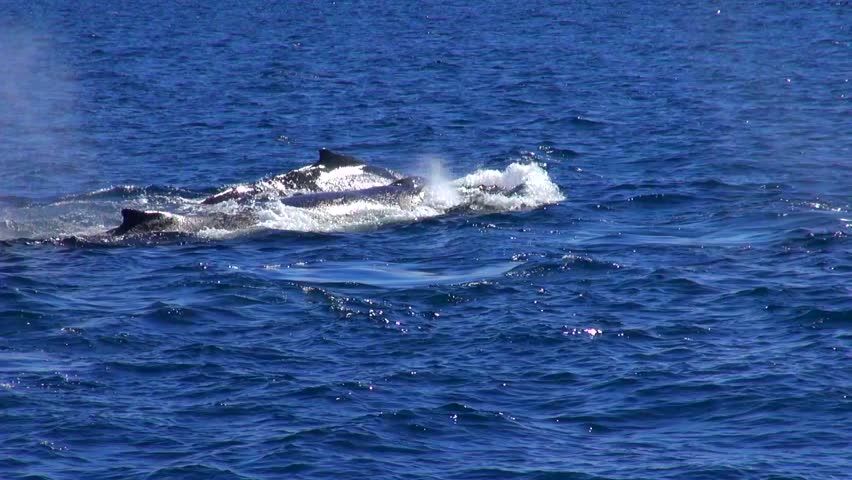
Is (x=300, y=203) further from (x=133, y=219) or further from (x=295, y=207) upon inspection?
(x=133, y=219)

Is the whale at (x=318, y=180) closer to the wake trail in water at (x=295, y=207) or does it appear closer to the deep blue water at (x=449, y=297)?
the wake trail in water at (x=295, y=207)

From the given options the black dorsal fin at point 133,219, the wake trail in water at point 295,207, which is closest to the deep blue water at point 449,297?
the wake trail in water at point 295,207

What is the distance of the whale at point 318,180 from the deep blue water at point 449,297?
1792 mm

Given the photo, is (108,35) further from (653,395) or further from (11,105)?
(653,395)

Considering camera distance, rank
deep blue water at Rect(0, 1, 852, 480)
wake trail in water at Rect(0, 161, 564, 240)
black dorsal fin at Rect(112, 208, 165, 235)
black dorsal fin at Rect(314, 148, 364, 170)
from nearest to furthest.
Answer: deep blue water at Rect(0, 1, 852, 480) → black dorsal fin at Rect(112, 208, 165, 235) → wake trail in water at Rect(0, 161, 564, 240) → black dorsal fin at Rect(314, 148, 364, 170)

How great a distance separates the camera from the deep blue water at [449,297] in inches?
516

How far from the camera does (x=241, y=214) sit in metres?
23.5

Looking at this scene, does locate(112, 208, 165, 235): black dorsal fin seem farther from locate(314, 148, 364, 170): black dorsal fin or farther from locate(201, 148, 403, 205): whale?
locate(314, 148, 364, 170): black dorsal fin

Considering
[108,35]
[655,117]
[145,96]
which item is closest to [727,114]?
[655,117]

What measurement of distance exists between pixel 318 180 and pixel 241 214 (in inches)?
108

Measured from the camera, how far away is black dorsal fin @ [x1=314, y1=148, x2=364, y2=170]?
2632cm

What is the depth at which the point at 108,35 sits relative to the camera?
6300cm

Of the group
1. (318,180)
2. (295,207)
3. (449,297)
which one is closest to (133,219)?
(295,207)

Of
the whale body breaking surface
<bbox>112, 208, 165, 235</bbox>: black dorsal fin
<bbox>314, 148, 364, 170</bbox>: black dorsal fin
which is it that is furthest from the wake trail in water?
<bbox>112, 208, 165, 235</bbox>: black dorsal fin
